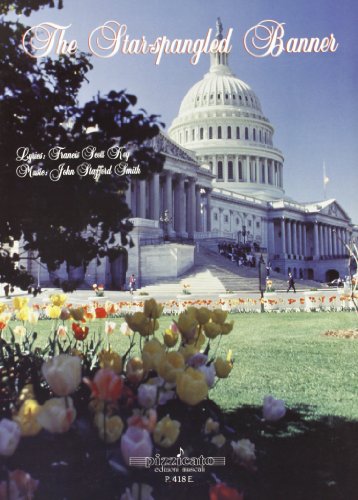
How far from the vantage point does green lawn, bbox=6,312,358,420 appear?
26.3 feet

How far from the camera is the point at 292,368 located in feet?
35.5

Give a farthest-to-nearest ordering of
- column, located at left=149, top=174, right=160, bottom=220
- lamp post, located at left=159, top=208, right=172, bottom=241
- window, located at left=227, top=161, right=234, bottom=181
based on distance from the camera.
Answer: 1. window, located at left=227, top=161, right=234, bottom=181
2. lamp post, located at left=159, top=208, right=172, bottom=241
3. column, located at left=149, top=174, right=160, bottom=220

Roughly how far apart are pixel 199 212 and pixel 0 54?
2484 inches

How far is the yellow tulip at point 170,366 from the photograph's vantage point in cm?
380

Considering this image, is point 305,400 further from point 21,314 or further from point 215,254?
point 215,254

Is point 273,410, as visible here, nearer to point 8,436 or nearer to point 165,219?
point 8,436

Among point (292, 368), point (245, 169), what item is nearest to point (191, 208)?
point (245, 169)

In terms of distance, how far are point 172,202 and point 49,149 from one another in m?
58.9

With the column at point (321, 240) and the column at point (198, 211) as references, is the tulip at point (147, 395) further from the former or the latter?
the column at point (321, 240)

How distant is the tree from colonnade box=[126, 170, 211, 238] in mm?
49969

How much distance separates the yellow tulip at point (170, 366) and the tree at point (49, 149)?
240 cm

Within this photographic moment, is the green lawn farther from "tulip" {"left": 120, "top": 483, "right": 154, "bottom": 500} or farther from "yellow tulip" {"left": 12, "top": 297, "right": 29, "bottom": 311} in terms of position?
"tulip" {"left": 120, "top": 483, "right": 154, "bottom": 500}

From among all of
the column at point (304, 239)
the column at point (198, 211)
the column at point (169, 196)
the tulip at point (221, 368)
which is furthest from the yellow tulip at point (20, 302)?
the column at point (304, 239)

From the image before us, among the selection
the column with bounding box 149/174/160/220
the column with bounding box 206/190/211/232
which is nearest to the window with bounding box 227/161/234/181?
the column with bounding box 206/190/211/232
